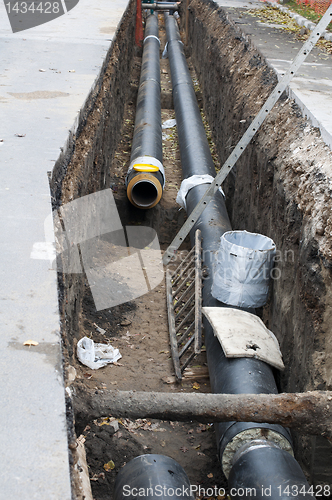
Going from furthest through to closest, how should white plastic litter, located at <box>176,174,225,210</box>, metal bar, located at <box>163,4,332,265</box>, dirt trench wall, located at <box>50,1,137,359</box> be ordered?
white plastic litter, located at <box>176,174,225,210</box>, metal bar, located at <box>163,4,332,265</box>, dirt trench wall, located at <box>50,1,137,359</box>

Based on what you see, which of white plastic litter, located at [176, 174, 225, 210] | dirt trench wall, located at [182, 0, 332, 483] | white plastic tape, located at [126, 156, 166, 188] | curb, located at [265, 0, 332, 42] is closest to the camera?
dirt trench wall, located at [182, 0, 332, 483]

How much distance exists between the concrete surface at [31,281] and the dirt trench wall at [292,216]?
1757 mm

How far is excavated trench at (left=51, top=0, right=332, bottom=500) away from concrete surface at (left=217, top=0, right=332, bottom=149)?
0.38 feet

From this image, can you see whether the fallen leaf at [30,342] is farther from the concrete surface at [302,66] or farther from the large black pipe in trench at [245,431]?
the concrete surface at [302,66]

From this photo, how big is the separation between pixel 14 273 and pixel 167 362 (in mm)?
2284

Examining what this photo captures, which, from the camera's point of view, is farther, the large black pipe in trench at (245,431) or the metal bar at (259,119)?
the metal bar at (259,119)

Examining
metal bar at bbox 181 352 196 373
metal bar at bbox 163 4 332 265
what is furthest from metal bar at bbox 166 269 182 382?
metal bar at bbox 163 4 332 265

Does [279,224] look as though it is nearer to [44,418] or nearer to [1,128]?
[1,128]

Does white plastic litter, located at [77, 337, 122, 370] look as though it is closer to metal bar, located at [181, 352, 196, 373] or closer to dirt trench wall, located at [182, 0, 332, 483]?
metal bar, located at [181, 352, 196, 373]

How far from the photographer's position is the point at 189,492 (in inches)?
80.2

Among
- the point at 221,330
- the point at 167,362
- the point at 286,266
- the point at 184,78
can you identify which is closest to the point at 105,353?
the point at 167,362

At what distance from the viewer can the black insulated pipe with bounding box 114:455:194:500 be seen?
1961 mm

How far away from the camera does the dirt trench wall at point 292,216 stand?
9.36 feet

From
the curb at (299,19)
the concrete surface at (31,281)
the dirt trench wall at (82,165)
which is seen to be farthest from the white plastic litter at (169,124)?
the concrete surface at (31,281)
